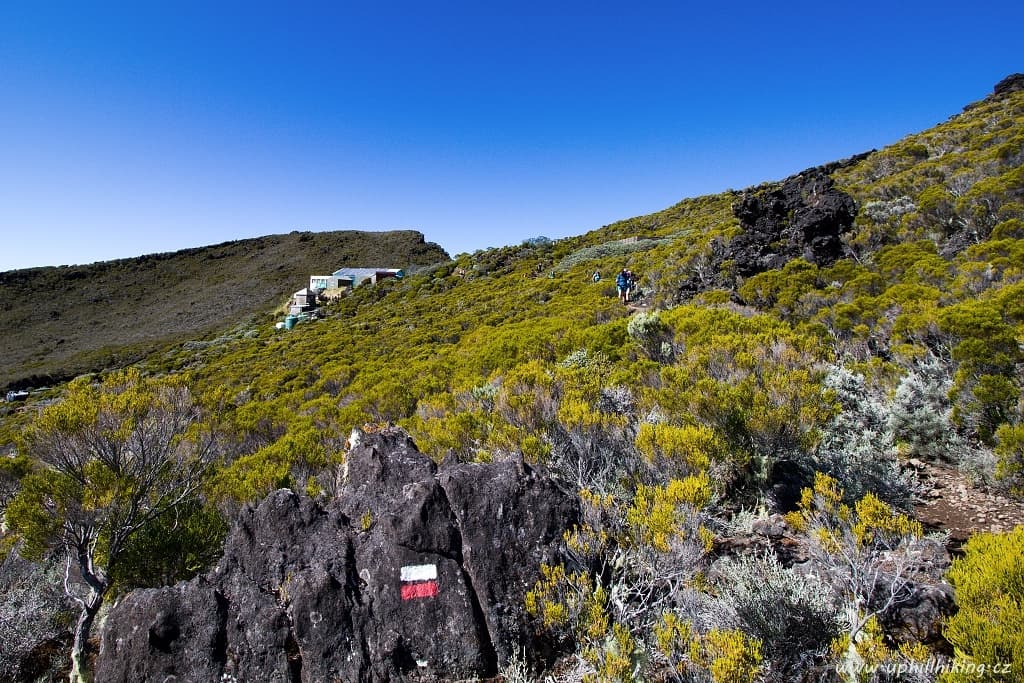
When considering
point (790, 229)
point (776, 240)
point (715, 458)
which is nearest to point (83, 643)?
point (715, 458)

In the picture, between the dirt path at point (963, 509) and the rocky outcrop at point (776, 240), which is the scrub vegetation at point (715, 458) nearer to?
the dirt path at point (963, 509)

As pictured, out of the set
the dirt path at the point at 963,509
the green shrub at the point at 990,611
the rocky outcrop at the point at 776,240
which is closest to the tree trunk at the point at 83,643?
the green shrub at the point at 990,611

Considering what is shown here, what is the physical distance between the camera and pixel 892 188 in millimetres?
17875

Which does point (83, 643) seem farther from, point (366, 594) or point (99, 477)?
point (366, 594)

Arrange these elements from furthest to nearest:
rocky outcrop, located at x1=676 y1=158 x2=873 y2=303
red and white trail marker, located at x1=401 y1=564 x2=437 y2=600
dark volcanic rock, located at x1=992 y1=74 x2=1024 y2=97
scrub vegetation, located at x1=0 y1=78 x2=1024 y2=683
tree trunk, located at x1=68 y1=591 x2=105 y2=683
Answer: dark volcanic rock, located at x1=992 y1=74 x2=1024 y2=97 < rocky outcrop, located at x1=676 y1=158 x2=873 y2=303 < tree trunk, located at x1=68 y1=591 x2=105 y2=683 < red and white trail marker, located at x1=401 y1=564 x2=437 y2=600 < scrub vegetation, located at x1=0 y1=78 x2=1024 y2=683

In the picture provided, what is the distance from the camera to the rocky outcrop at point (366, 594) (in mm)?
3002

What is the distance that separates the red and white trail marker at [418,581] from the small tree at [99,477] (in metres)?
2.75

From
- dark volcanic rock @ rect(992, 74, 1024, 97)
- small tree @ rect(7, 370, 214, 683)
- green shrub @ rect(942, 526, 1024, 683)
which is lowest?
green shrub @ rect(942, 526, 1024, 683)

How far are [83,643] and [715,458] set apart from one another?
6149 mm

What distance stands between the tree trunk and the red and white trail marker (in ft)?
8.86

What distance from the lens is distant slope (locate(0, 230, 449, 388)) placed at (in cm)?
4606

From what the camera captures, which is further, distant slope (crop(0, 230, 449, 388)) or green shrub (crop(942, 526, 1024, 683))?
distant slope (crop(0, 230, 449, 388))
